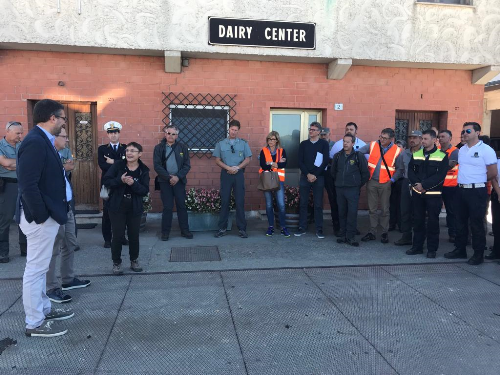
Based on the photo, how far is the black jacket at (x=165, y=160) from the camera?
653 centimetres

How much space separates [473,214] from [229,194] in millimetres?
3822

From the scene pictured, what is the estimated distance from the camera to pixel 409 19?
814 cm

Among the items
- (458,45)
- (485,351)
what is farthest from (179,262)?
(458,45)

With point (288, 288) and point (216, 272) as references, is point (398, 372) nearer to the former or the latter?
point (288, 288)

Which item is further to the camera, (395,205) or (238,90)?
(238,90)

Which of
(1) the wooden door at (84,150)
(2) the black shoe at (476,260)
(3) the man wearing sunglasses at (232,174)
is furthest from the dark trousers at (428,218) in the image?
(1) the wooden door at (84,150)

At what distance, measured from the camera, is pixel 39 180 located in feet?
11.1

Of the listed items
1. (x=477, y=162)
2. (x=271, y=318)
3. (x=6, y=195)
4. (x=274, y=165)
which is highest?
(x=477, y=162)

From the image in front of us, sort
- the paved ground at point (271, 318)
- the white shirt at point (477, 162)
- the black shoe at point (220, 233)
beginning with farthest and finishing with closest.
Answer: the black shoe at point (220, 233), the white shirt at point (477, 162), the paved ground at point (271, 318)

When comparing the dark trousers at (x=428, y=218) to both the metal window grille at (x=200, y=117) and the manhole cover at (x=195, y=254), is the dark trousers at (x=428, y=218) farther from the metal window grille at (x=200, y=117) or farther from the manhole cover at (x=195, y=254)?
the metal window grille at (x=200, y=117)

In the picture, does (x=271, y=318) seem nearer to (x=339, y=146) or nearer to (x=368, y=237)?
(x=368, y=237)

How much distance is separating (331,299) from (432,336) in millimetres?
1105

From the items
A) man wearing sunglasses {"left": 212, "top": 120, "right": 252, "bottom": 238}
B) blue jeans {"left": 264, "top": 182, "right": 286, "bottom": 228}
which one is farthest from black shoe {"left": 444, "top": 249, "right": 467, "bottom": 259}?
man wearing sunglasses {"left": 212, "top": 120, "right": 252, "bottom": 238}

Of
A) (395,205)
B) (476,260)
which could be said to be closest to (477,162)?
(476,260)
